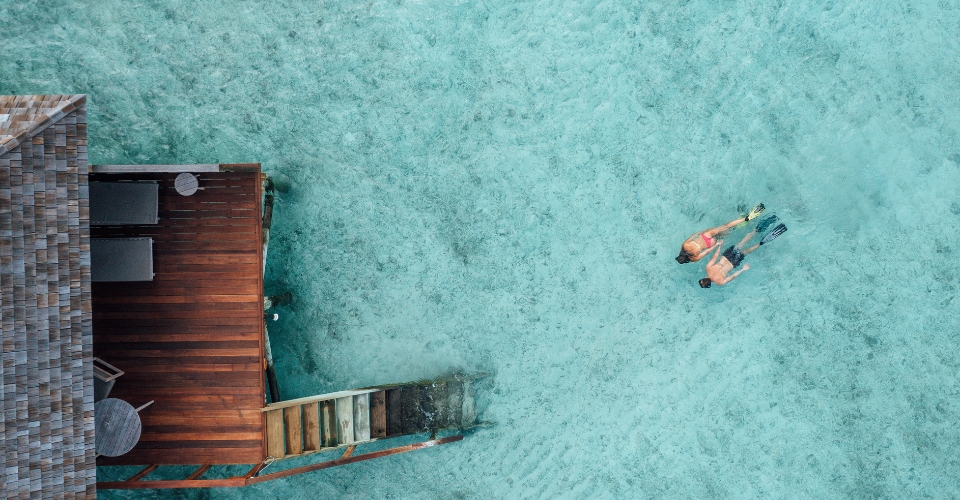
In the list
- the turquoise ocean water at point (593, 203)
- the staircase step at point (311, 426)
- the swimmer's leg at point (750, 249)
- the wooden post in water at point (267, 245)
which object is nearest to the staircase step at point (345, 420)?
the staircase step at point (311, 426)

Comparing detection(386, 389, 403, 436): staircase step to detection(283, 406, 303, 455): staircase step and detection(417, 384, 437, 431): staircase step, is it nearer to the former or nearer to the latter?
detection(417, 384, 437, 431): staircase step

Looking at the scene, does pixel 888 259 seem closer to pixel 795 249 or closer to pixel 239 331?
pixel 795 249

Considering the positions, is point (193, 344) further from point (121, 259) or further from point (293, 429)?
point (293, 429)

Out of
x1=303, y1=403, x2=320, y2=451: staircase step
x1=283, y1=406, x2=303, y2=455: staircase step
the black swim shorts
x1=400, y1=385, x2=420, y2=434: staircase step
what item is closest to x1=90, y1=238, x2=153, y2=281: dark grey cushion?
x1=283, y1=406, x2=303, y2=455: staircase step

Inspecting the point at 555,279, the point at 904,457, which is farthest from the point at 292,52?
the point at 904,457

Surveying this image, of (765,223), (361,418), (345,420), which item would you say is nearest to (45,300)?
(345,420)
